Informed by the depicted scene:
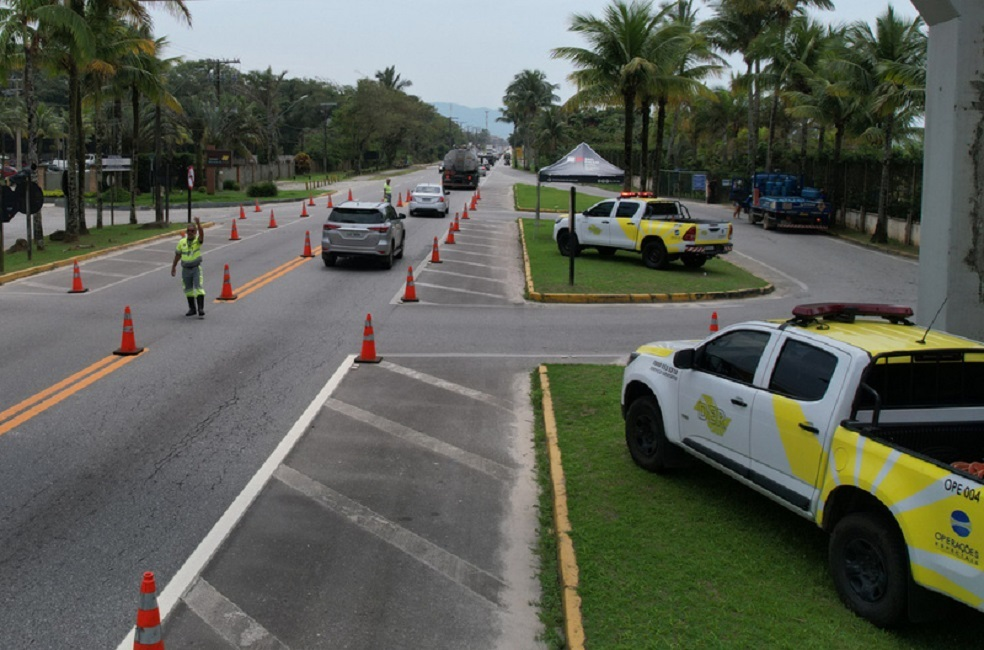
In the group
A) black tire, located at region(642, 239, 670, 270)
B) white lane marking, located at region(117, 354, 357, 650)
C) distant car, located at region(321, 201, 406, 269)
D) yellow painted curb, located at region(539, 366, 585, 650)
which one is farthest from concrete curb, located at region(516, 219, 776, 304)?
yellow painted curb, located at region(539, 366, 585, 650)

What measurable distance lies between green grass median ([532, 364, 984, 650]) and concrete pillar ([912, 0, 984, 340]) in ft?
9.92

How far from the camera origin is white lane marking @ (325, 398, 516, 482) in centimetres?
957

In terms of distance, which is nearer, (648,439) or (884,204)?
(648,439)

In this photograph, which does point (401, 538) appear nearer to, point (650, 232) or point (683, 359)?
point (683, 359)

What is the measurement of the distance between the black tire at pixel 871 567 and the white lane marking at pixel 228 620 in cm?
352

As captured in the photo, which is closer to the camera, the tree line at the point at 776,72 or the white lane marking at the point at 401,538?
the white lane marking at the point at 401,538

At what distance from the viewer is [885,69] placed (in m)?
31.3

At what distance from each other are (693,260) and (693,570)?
1993 centimetres

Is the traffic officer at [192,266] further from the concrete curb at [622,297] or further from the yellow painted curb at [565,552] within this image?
the yellow painted curb at [565,552]

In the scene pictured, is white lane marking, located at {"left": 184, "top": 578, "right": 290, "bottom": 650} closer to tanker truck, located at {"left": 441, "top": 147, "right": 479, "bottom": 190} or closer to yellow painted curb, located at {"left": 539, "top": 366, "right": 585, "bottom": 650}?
yellow painted curb, located at {"left": 539, "top": 366, "right": 585, "bottom": 650}

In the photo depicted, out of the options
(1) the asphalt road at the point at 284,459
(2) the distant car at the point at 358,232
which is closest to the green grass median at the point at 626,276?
(1) the asphalt road at the point at 284,459

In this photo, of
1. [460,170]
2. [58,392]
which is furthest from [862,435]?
[460,170]

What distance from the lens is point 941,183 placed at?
9641mm

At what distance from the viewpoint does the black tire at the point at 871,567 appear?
5.75 m
